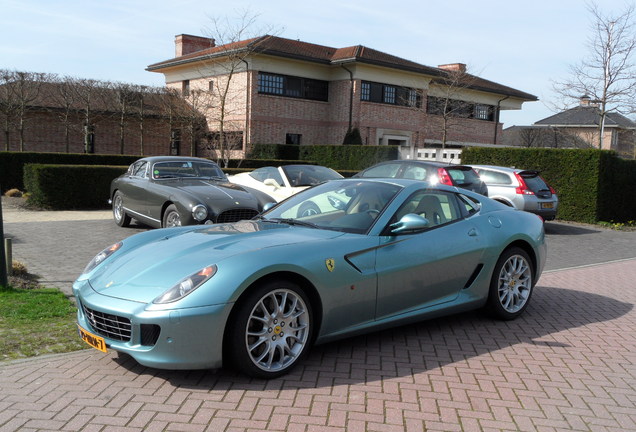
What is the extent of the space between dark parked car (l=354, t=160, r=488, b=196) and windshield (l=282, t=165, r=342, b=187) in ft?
2.71

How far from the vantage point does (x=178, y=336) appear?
3709mm

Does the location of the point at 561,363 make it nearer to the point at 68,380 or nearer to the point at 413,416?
the point at 413,416

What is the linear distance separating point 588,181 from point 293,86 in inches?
764

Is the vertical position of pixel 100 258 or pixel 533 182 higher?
pixel 533 182

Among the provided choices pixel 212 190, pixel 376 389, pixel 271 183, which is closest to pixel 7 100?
pixel 271 183

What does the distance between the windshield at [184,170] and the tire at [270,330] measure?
7528 mm

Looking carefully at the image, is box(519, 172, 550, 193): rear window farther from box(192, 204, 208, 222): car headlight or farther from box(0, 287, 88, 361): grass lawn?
box(0, 287, 88, 361): grass lawn

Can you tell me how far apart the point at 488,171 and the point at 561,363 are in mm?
10920

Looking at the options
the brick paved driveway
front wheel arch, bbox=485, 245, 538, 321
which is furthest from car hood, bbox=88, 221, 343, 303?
front wheel arch, bbox=485, 245, 538, 321

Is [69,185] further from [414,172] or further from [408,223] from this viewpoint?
[408,223]

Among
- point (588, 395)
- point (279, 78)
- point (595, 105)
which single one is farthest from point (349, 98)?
point (588, 395)

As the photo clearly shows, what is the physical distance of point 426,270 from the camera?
4.96m

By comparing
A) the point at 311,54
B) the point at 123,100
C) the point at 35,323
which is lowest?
the point at 35,323

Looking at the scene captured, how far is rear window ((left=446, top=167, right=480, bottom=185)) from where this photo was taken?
12.2m
